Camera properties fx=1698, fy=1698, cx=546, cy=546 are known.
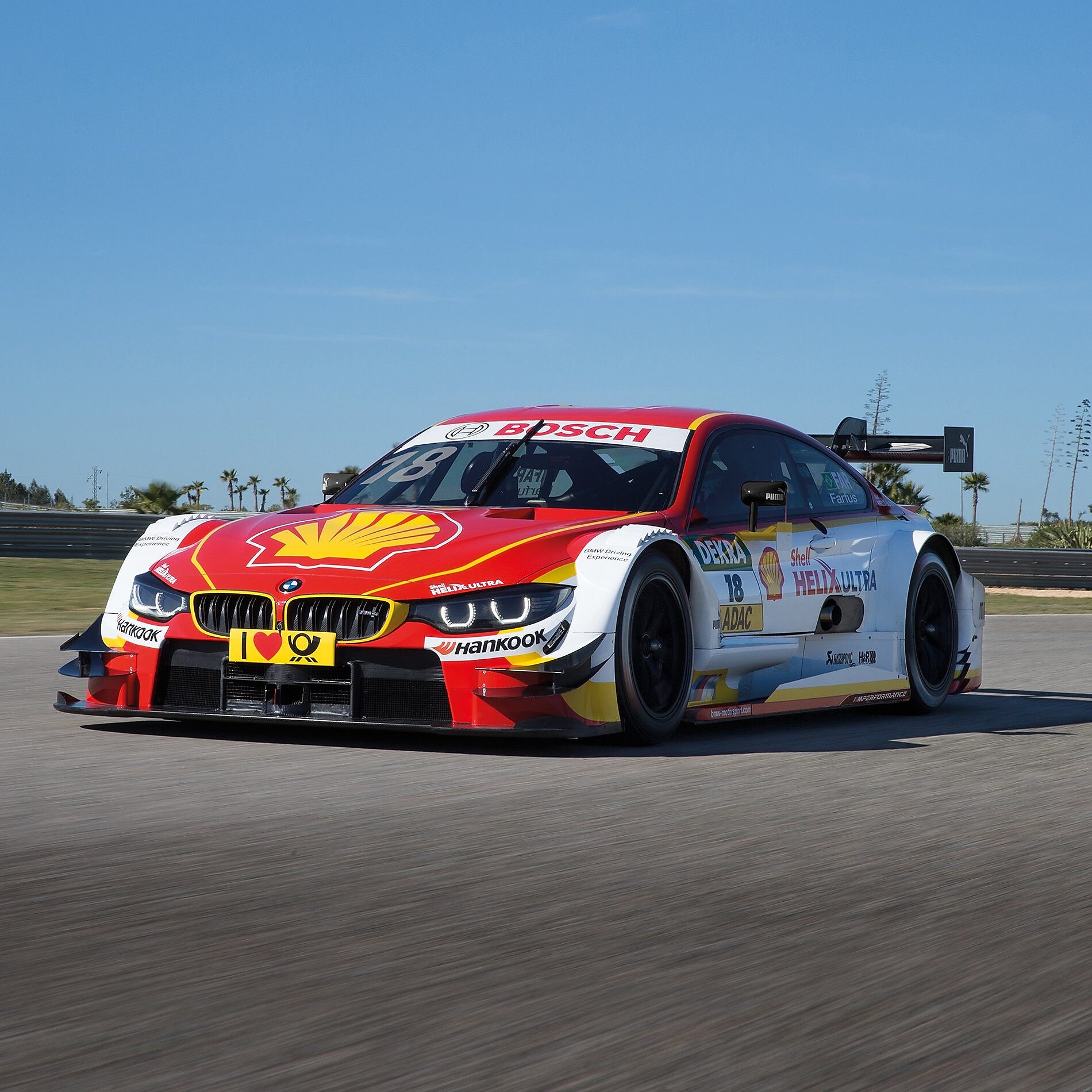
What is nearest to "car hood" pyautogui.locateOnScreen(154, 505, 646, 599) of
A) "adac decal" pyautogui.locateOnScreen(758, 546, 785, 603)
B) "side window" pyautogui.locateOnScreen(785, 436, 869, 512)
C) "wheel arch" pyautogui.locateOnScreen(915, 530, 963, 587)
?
"adac decal" pyautogui.locateOnScreen(758, 546, 785, 603)

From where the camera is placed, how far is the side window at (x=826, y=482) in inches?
340

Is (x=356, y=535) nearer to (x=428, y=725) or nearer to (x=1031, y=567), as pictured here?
(x=428, y=725)

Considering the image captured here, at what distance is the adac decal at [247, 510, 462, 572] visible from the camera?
6.66 meters

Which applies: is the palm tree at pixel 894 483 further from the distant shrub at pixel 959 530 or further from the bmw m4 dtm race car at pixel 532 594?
the bmw m4 dtm race car at pixel 532 594

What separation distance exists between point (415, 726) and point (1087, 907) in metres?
2.94

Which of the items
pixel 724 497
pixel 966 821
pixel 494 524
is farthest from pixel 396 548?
pixel 966 821

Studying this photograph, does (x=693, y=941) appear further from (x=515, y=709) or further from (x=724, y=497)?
(x=724, y=497)

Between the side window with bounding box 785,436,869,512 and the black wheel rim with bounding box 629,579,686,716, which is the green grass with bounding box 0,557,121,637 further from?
the black wheel rim with bounding box 629,579,686,716

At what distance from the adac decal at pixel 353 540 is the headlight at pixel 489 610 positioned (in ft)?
0.94

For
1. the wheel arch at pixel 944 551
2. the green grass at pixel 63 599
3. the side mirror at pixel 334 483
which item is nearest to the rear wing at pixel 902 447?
the wheel arch at pixel 944 551

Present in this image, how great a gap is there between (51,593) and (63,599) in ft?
3.19

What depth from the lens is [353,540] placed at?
6809 mm

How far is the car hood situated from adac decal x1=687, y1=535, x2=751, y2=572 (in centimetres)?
31

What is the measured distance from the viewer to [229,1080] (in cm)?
260
